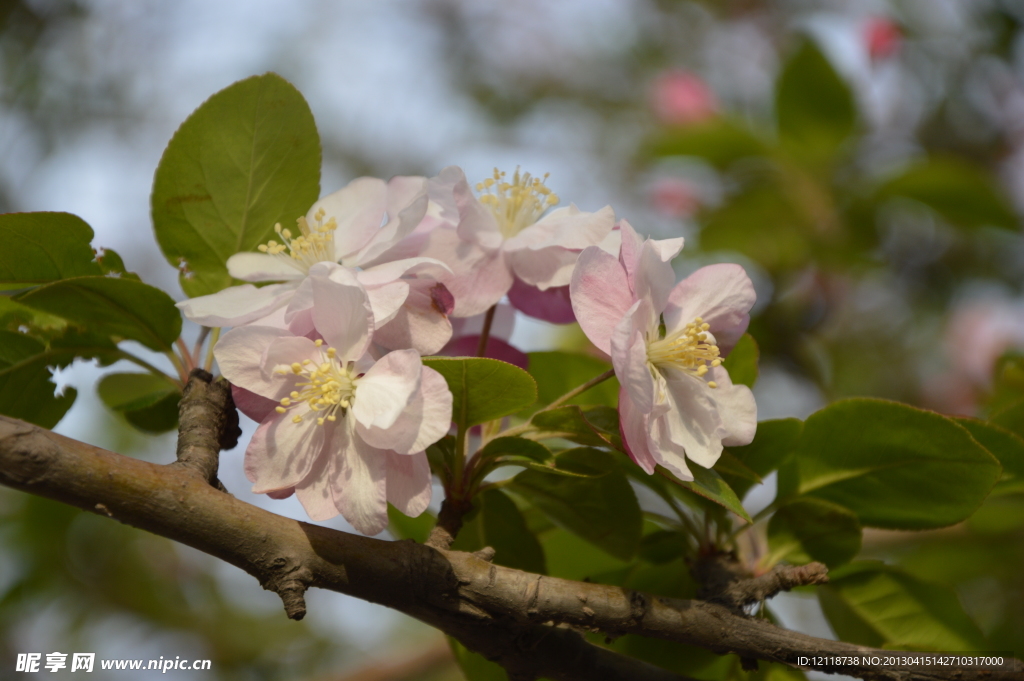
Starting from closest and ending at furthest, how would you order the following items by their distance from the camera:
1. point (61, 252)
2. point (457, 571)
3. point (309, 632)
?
point (457, 571) → point (61, 252) → point (309, 632)

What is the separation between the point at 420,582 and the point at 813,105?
7.40 ft

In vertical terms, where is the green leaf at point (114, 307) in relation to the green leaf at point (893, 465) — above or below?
above

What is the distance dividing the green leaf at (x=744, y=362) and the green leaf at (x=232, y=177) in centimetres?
58

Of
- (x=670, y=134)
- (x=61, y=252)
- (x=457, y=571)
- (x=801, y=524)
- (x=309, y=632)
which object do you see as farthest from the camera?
(x=309, y=632)

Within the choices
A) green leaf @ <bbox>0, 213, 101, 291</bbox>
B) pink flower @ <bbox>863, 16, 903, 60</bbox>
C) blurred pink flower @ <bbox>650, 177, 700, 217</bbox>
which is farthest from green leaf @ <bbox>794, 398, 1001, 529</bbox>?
pink flower @ <bbox>863, 16, 903, 60</bbox>

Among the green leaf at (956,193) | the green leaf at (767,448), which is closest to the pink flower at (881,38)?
the green leaf at (956,193)

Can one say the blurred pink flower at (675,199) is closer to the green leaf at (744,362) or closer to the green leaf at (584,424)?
the green leaf at (744,362)

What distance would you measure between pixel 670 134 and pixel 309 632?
2.22m

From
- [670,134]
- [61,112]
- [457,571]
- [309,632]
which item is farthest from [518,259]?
[61,112]

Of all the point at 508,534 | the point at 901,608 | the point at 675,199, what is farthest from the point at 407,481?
the point at 675,199

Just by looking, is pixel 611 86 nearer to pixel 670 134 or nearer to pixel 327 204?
pixel 670 134

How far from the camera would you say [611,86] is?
431cm

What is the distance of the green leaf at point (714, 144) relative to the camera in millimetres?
2467

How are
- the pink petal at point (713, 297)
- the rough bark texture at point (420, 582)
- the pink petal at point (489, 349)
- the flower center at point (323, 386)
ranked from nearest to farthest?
the rough bark texture at point (420, 582) → the flower center at point (323, 386) → the pink petal at point (713, 297) → the pink petal at point (489, 349)
